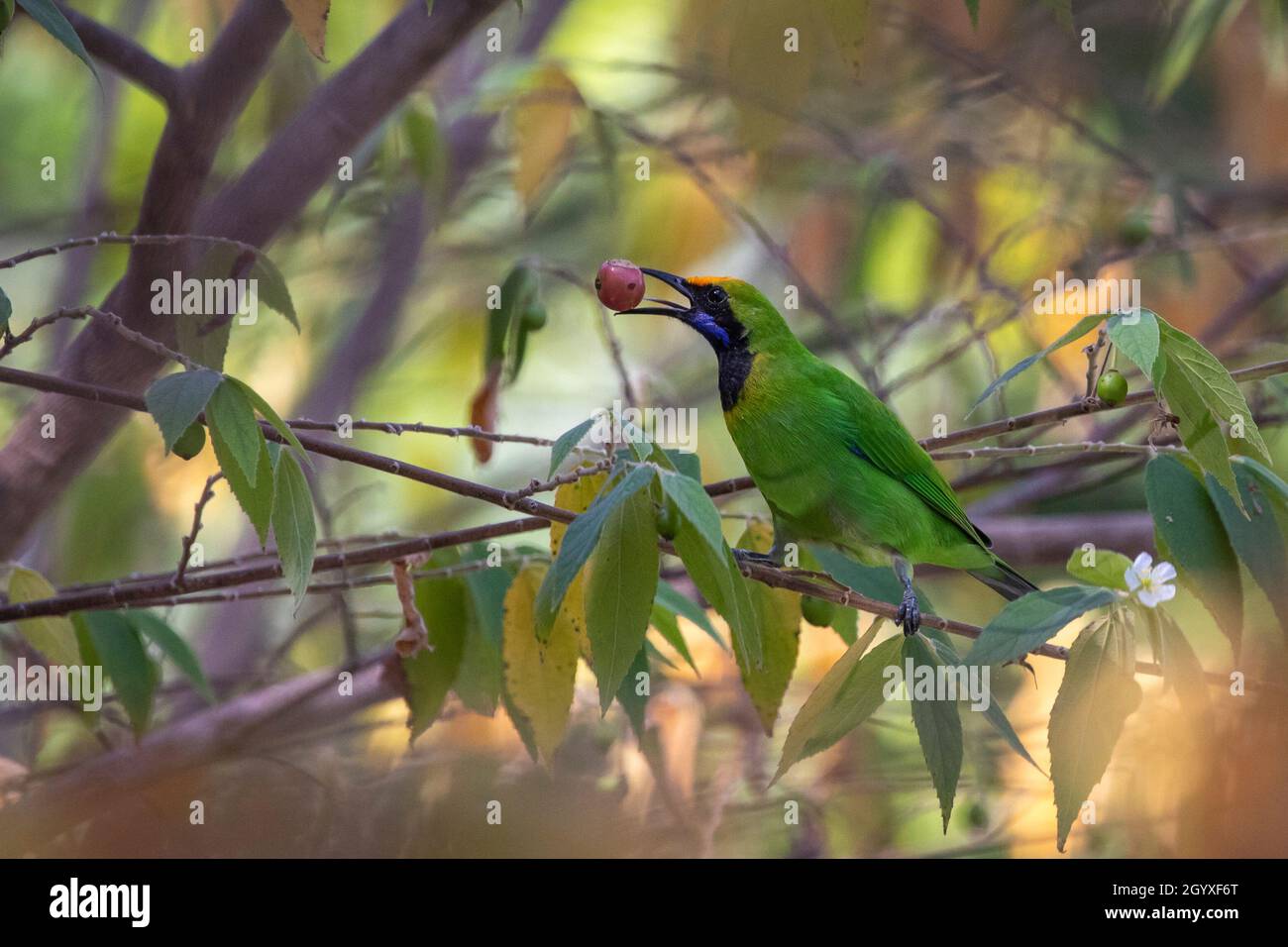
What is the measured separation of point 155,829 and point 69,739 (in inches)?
44.4

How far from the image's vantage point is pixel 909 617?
7.68ft

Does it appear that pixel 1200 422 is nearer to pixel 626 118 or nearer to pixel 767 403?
pixel 767 403

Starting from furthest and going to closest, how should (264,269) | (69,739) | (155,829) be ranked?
(69,739)
(155,829)
(264,269)

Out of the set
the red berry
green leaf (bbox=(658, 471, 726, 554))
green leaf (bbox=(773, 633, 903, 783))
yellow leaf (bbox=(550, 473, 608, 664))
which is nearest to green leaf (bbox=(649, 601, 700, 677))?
yellow leaf (bbox=(550, 473, 608, 664))

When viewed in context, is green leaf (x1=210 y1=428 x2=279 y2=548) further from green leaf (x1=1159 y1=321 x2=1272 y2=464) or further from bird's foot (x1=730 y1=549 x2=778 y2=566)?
green leaf (x1=1159 y1=321 x2=1272 y2=464)

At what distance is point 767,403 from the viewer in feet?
10.2

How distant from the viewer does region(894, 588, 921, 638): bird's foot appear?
7.33 feet

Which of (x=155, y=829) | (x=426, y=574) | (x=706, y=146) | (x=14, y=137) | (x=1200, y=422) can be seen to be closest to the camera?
(x=1200, y=422)

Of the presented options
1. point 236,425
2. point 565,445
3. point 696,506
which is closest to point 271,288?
point 236,425

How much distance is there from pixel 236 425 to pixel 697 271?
4.37 metres

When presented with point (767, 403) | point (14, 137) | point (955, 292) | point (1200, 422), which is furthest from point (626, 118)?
point (14, 137)

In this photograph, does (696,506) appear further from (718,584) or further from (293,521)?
(293,521)

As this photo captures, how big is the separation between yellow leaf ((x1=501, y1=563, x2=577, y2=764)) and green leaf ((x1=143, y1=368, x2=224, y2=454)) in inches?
34.1
